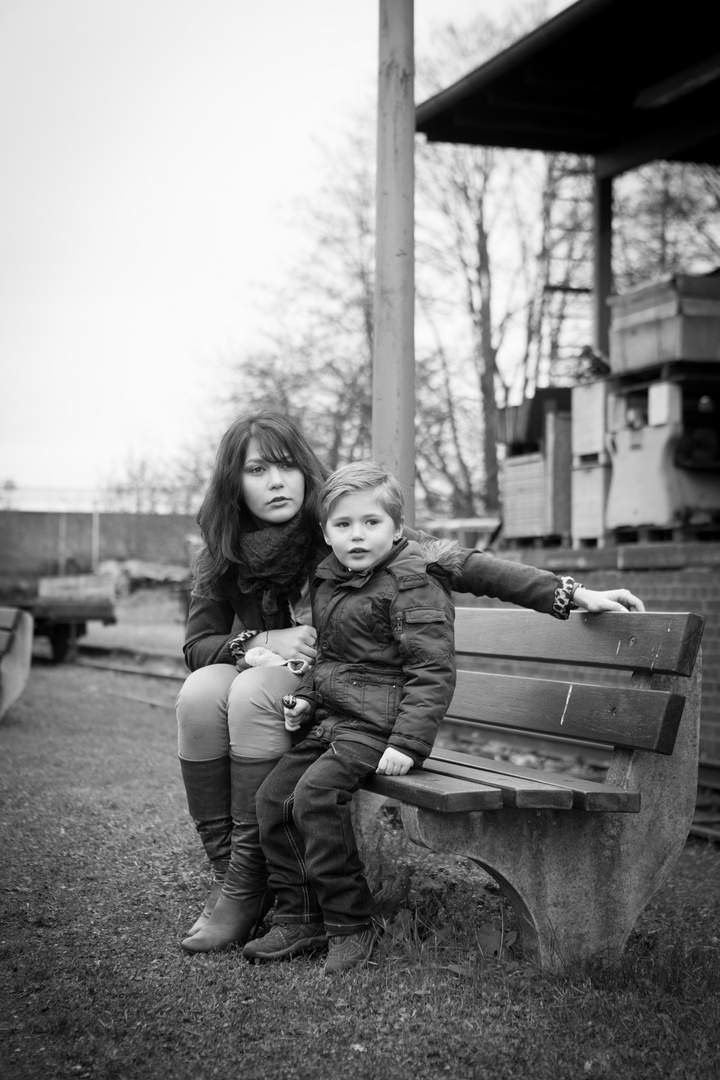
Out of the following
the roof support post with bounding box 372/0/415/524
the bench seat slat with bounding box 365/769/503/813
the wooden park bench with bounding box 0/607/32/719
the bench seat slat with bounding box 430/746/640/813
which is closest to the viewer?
the bench seat slat with bounding box 365/769/503/813

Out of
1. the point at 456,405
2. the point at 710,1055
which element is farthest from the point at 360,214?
the point at 710,1055

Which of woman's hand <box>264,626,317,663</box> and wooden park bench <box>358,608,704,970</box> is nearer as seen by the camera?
wooden park bench <box>358,608,704,970</box>

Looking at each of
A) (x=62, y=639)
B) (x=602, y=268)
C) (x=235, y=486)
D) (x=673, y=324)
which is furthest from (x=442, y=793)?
(x=62, y=639)

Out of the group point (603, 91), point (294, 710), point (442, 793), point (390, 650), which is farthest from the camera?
point (603, 91)

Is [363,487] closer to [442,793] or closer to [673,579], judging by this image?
[442,793]

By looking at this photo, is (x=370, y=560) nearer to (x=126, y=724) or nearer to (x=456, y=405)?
(x=126, y=724)

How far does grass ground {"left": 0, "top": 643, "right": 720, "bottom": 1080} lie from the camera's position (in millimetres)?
2424

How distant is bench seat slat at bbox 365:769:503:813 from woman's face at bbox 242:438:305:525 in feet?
3.16

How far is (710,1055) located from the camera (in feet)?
8.11

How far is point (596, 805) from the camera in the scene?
279cm

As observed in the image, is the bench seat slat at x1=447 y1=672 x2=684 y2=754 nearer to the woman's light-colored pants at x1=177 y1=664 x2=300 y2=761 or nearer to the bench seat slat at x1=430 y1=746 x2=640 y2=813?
the bench seat slat at x1=430 y1=746 x2=640 y2=813

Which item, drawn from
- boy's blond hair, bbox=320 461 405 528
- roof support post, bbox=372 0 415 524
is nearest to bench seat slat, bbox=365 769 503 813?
boy's blond hair, bbox=320 461 405 528

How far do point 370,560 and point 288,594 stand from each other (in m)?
0.58

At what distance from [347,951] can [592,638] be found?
1082 millimetres
